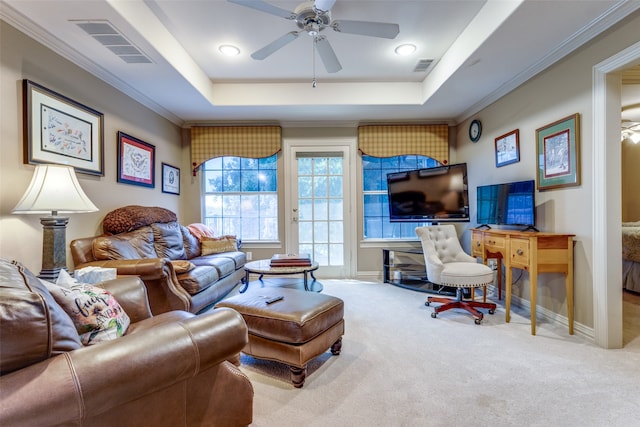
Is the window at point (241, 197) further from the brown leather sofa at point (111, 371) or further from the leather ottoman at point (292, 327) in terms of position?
the brown leather sofa at point (111, 371)

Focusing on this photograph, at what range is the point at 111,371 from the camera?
0.83 metres

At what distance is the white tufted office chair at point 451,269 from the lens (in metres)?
2.77

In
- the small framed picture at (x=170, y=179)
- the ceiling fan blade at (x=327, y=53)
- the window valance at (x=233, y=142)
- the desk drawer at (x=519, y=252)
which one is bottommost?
the desk drawer at (x=519, y=252)

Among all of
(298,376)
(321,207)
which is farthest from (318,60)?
(298,376)

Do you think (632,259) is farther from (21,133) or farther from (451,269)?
(21,133)

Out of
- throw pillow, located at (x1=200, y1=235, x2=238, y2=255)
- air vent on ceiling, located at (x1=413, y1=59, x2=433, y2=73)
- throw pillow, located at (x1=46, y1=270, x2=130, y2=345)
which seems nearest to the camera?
throw pillow, located at (x1=46, y1=270, x2=130, y2=345)

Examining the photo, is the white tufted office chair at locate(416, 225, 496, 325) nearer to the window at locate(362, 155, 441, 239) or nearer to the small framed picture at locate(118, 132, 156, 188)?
the window at locate(362, 155, 441, 239)

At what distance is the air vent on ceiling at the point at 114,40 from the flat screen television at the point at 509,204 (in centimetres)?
362

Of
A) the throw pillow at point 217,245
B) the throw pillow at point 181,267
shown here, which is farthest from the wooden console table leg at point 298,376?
the throw pillow at point 217,245

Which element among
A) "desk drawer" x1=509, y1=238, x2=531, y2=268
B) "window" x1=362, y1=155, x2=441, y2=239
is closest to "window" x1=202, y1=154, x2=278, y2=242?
"window" x1=362, y1=155, x2=441, y2=239

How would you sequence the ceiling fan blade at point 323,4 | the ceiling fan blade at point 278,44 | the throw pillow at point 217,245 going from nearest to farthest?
the ceiling fan blade at point 323,4 < the ceiling fan blade at point 278,44 < the throw pillow at point 217,245

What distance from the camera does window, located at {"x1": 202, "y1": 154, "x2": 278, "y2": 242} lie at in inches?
183

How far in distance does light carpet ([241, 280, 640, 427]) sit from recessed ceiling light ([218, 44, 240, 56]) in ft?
9.28

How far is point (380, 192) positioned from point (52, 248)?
3.86 meters
